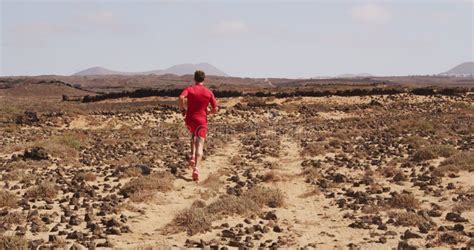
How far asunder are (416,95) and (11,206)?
55.6 m

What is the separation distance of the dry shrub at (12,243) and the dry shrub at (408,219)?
649 centimetres

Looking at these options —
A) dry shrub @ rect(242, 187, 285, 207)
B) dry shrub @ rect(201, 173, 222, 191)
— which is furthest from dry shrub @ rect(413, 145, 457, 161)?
dry shrub @ rect(242, 187, 285, 207)

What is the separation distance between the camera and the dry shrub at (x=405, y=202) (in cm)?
1015

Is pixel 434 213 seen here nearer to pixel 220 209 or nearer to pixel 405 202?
pixel 405 202

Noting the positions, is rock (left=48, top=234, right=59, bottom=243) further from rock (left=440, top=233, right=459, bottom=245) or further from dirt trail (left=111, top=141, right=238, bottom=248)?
rock (left=440, top=233, right=459, bottom=245)

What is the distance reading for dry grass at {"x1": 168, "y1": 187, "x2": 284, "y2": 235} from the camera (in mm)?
8641

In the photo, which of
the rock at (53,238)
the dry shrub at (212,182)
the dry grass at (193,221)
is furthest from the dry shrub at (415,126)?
the rock at (53,238)

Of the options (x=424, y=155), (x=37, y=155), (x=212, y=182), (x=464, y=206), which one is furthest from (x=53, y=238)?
(x=424, y=155)

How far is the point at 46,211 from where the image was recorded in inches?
380

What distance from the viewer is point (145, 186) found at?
1166 centimetres

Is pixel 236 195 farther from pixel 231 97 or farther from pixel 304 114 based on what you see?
pixel 231 97

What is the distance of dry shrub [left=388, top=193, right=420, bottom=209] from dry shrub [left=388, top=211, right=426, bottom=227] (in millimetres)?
1032

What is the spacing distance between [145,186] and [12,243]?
4.92 metres

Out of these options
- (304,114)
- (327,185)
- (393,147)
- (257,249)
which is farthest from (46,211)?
(304,114)
